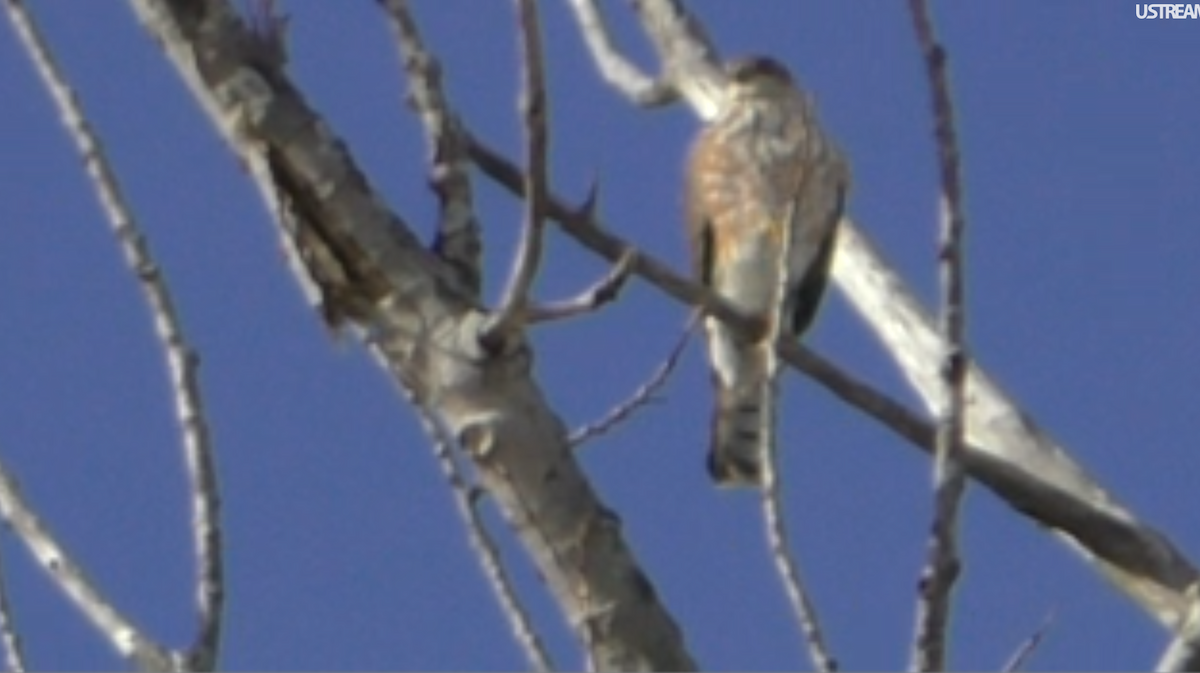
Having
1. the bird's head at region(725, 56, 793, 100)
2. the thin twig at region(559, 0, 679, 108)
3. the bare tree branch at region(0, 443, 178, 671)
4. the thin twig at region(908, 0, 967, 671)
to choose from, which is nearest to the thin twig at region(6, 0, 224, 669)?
the bare tree branch at region(0, 443, 178, 671)

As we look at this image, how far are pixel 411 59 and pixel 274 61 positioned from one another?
146 mm

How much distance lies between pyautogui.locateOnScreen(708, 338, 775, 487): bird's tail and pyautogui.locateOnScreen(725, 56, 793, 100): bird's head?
60cm

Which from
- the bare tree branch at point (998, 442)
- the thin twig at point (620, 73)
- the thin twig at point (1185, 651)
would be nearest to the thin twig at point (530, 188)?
the bare tree branch at point (998, 442)

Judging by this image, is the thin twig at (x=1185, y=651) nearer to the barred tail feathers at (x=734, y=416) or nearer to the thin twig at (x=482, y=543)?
the thin twig at (x=482, y=543)

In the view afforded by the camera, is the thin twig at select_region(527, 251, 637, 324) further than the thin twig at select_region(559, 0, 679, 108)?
No

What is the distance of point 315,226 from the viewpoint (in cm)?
323

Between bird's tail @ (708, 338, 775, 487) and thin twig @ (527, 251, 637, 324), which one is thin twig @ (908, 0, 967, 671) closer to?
thin twig @ (527, 251, 637, 324)

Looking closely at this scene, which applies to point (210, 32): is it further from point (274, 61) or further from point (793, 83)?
point (793, 83)

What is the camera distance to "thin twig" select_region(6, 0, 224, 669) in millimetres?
3102

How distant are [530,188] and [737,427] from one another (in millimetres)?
3683

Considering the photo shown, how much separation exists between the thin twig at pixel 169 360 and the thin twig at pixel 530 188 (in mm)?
270

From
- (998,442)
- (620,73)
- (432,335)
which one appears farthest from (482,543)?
(620,73)

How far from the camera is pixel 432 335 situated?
10.5 feet

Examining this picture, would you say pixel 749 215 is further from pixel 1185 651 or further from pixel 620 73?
pixel 1185 651
